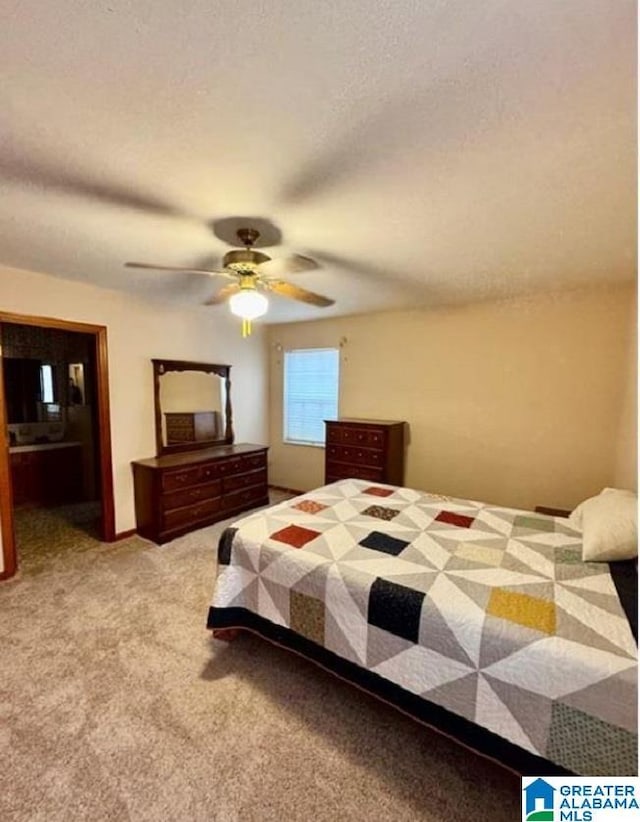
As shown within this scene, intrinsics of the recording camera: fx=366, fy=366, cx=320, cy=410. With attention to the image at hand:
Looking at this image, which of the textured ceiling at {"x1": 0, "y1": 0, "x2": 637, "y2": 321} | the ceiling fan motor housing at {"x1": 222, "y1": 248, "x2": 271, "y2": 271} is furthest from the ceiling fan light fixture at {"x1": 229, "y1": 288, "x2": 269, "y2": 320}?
the textured ceiling at {"x1": 0, "y1": 0, "x2": 637, "y2": 321}

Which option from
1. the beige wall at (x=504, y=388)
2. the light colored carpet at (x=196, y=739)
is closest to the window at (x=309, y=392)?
the beige wall at (x=504, y=388)

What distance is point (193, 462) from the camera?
3.57m

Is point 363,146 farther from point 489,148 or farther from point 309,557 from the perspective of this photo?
point 309,557

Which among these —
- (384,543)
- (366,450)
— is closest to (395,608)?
(384,543)

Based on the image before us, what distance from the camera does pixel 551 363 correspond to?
325 cm

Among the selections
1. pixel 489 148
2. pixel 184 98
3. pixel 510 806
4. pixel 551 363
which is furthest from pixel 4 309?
pixel 551 363

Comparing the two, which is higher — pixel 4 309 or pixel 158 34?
pixel 158 34

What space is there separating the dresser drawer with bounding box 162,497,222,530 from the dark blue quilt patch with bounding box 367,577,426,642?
2420 mm

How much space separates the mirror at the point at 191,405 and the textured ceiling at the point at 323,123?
174cm

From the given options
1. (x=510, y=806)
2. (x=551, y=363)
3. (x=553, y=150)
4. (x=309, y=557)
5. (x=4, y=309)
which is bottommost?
(x=510, y=806)

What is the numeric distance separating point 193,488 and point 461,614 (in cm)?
282

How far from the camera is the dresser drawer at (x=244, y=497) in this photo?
3963mm

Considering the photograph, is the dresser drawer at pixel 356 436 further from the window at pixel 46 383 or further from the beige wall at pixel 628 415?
the window at pixel 46 383

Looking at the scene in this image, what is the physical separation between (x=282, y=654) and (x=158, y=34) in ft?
8.42
